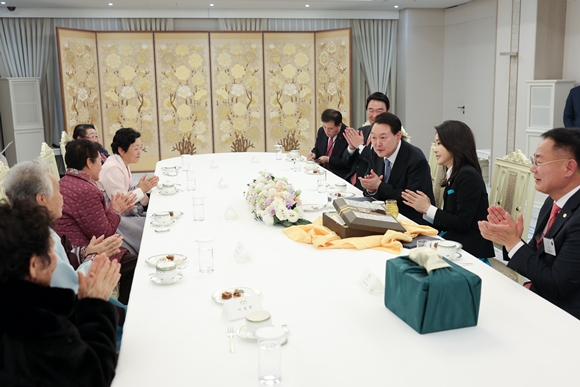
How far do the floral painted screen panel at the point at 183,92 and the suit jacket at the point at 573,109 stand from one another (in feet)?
15.9

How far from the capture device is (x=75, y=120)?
7773 mm

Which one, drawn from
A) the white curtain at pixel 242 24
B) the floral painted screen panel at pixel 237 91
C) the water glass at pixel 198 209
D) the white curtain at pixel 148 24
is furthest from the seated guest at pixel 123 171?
the white curtain at pixel 242 24

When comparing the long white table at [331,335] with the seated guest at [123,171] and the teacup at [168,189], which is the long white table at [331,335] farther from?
the seated guest at [123,171]

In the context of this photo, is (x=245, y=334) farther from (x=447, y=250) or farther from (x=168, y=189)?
(x=168, y=189)

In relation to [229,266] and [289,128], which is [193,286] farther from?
[289,128]

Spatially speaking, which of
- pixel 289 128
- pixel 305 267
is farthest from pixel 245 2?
pixel 305 267

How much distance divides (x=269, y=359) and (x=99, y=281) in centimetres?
59

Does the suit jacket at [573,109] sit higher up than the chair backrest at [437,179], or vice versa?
the suit jacket at [573,109]

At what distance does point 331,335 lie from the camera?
5.25 ft

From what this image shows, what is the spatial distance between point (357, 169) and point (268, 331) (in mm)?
3737

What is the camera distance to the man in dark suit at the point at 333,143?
17.9 feet

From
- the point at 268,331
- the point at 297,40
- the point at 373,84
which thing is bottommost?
the point at 268,331

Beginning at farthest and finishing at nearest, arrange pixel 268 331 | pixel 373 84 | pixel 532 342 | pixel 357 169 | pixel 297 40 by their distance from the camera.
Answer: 1. pixel 373 84
2. pixel 297 40
3. pixel 357 169
4. pixel 532 342
5. pixel 268 331

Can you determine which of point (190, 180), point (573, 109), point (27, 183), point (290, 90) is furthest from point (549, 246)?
point (290, 90)
